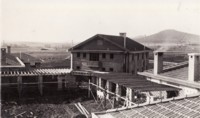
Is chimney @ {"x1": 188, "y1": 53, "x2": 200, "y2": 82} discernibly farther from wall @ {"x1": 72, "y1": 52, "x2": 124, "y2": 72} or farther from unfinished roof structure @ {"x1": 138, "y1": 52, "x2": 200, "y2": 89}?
wall @ {"x1": 72, "y1": 52, "x2": 124, "y2": 72}

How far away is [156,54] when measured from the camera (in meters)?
23.0

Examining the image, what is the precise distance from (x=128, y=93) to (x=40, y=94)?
11845mm

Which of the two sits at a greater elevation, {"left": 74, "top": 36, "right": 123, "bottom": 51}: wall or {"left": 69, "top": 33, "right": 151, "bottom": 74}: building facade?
{"left": 74, "top": 36, "right": 123, "bottom": 51}: wall

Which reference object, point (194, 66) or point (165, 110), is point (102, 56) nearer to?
point (194, 66)

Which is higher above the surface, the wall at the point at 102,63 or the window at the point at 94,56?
the window at the point at 94,56

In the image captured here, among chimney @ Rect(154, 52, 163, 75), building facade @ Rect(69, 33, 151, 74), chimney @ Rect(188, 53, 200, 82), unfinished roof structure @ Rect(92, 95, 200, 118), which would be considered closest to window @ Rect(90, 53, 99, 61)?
building facade @ Rect(69, 33, 151, 74)

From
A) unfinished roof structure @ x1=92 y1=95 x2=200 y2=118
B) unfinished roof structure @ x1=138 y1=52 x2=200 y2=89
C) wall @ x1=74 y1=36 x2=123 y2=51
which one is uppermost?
wall @ x1=74 y1=36 x2=123 y2=51

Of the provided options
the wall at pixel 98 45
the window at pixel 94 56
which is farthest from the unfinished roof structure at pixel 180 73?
the window at pixel 94 56

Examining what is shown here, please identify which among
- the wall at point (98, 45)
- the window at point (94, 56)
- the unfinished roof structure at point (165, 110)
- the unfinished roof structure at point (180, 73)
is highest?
the wall at point (98, 45)

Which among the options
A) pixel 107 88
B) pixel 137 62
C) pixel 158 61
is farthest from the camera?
pixel 137 62

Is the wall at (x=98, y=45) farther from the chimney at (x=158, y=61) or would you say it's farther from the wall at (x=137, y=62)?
the chimney at (x=158, y=61)

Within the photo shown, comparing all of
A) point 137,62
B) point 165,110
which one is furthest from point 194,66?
point 137,62

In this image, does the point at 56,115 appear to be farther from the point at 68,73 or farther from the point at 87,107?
the point at 68,73

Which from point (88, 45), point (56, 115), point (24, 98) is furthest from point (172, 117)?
point (88, 45)
